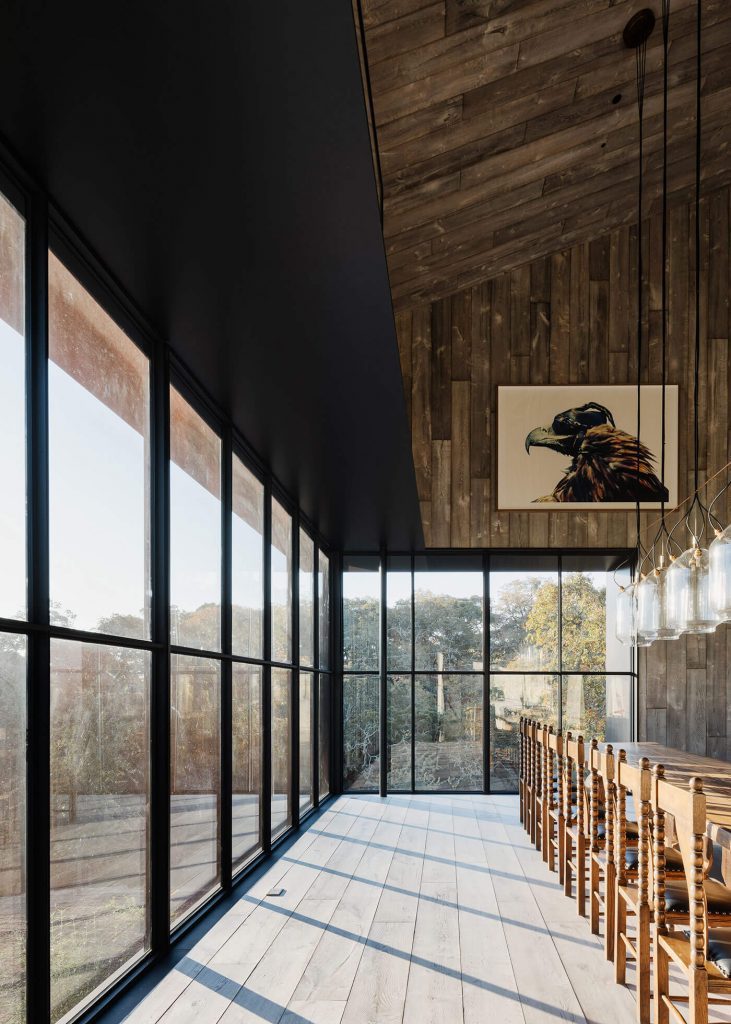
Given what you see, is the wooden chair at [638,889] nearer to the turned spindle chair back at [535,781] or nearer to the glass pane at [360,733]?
the turned spindle chair back at [535,781]

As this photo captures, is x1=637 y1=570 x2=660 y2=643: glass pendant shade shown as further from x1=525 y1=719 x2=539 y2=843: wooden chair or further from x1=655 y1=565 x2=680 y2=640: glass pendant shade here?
x1=525 y1=719 x2=539 y2=843: wooden chair

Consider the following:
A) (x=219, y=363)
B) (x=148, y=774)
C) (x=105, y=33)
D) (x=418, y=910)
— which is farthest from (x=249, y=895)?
(x=105, y=33)

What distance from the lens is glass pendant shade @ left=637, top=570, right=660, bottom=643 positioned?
194 inches

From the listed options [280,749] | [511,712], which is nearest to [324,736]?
[511,712]

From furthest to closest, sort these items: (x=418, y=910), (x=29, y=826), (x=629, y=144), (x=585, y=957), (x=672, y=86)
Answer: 1. (x=629, y=144)
2. (x=672, y=86)
3. (x=418, y=910)
4. (x=585, y=957)
5. (x=29, y=826)

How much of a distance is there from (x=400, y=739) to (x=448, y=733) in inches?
19.2

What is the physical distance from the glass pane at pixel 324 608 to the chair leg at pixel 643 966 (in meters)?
5.73

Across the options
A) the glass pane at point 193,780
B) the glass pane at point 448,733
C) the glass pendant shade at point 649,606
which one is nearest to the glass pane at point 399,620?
the glass pane at point 448,733


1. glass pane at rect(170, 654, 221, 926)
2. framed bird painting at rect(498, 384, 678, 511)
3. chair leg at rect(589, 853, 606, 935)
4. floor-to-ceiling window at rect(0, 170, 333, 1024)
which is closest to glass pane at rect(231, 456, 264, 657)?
floor-to-ceiling window at rect(0, 170, 333, 1024)

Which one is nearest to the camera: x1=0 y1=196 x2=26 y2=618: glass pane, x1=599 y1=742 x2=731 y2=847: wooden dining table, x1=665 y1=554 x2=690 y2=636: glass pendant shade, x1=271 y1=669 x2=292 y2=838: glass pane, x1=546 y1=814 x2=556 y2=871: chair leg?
x1=0 y1=196 x2=26 y2=618: glass pane

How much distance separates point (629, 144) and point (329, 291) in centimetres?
589

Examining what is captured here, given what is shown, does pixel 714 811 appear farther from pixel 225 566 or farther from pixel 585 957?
pixel 225 566

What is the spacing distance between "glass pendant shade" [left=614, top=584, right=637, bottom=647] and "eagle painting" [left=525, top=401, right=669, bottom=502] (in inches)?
155

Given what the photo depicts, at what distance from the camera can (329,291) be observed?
10.4 feet
